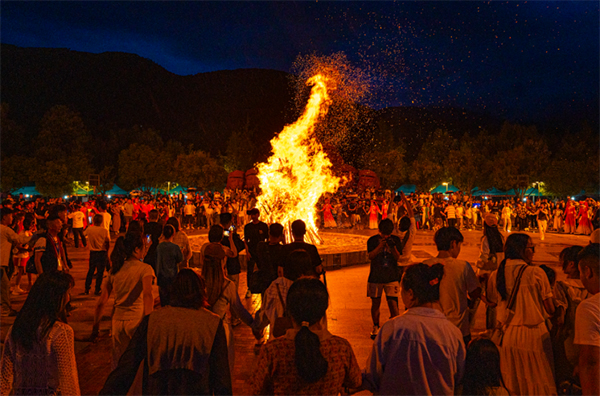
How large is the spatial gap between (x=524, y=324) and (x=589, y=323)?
0.85 m

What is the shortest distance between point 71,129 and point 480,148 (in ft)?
174

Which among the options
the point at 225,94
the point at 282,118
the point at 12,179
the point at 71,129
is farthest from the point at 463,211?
the point at 225,94

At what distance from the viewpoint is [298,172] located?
20.3m

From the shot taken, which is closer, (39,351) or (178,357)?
(178,357)

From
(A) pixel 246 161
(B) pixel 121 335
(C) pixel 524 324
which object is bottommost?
(B) pixel 121 335

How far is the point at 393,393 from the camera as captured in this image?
256 centimetres

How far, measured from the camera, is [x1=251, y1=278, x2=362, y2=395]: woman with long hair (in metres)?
2.39

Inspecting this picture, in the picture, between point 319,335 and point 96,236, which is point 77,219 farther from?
point 319,335

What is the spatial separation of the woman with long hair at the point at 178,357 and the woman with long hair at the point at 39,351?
19.0 inches

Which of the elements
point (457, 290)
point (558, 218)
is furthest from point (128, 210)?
point (558, 218)

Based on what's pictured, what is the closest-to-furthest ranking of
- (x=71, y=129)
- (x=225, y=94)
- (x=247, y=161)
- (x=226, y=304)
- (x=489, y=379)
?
(x=489, y=379), (x=226, y=304), (x=71, y=129), (x=247, y=161), (x=225, y=94)

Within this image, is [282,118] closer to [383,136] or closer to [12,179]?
[383,136]

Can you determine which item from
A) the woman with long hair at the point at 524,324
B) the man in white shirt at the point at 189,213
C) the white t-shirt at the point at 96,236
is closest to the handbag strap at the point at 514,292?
the woman with long hair at the point at 524,324

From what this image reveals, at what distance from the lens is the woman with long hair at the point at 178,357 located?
262cm
